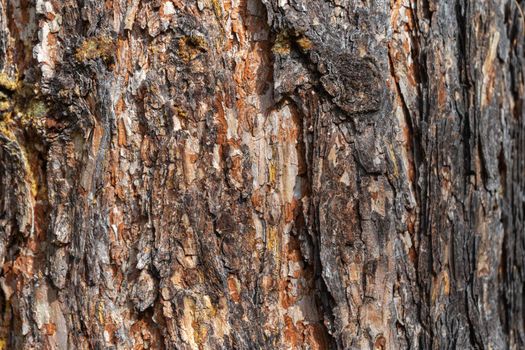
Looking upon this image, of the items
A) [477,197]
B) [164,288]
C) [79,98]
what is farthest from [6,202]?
[477,197]

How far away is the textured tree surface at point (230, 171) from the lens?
1.38m

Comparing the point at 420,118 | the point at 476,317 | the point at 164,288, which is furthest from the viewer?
the point at 476,317

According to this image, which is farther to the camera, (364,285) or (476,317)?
(476,317)

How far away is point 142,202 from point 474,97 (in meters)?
0.83

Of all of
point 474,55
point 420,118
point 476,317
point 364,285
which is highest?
point 474,55

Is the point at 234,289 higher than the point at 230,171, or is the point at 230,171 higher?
the point at 230,171

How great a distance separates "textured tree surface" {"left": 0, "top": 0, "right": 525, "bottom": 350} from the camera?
1.38m

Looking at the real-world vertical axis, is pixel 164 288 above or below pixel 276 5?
below

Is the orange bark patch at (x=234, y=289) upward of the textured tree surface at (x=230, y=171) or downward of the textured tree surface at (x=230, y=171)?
downward

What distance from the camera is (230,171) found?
4.56ft

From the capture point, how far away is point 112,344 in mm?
1427

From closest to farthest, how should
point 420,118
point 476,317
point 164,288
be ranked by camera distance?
1. point 164,288
2. point 420,118
3. point 476,317

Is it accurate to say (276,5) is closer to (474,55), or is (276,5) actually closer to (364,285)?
(474,55)

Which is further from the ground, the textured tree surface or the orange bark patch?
the textured tree surface
